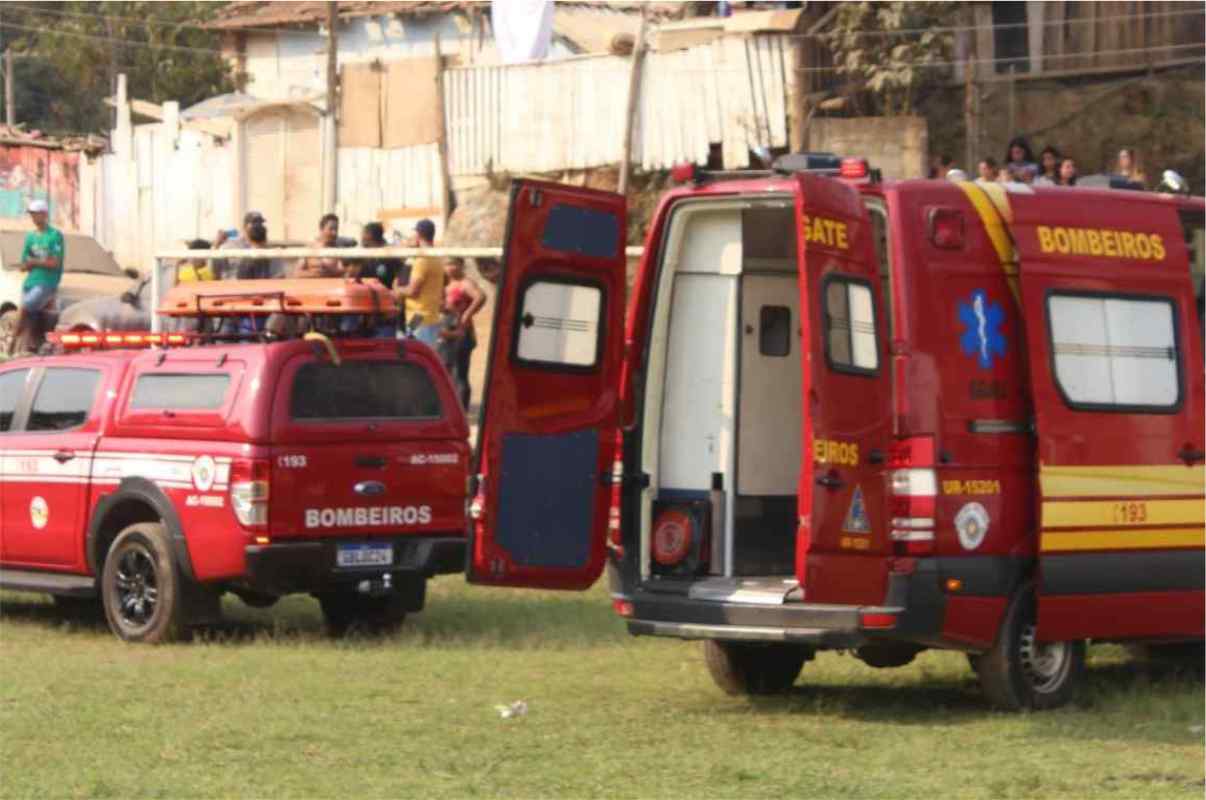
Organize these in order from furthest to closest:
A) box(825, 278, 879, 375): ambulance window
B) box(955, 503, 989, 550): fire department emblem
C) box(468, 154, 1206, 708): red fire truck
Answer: box(955, 503, 989, 550): fire department emblem < box(468, 154, 1206, 708): red fire truck < box(825, 278, 879, 375): ambulance window

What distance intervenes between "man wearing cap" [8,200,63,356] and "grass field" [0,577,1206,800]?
934 centimetres

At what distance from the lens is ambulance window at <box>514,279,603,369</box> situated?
1108 cm

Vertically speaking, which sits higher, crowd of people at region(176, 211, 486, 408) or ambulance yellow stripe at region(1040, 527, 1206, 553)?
crowd of people at region(176, 211, 486, 408)

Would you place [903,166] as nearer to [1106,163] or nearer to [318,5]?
[1106,163]

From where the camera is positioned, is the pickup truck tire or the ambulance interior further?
the pickup truck tire

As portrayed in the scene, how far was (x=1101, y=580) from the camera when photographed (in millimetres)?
11250

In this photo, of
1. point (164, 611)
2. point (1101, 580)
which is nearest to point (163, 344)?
point (164, 611)

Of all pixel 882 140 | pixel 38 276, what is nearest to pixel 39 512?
pixel 38 276

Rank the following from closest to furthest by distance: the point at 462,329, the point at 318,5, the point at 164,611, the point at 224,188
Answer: the point at 164,611, the point at 462,329, the point at 224,188, the point at 318,5

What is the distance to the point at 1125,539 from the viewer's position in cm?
1137

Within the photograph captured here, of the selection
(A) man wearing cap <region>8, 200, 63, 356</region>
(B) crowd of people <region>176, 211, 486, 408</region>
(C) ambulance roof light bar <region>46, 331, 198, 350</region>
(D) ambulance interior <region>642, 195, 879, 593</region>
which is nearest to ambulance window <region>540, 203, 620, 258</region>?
(D) ambulance interior <region>642, 195, 879, 593</region>

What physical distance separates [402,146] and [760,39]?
992cm

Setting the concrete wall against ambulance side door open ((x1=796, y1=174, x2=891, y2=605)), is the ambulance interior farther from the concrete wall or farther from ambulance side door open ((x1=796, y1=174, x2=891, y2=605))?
the concrete wall

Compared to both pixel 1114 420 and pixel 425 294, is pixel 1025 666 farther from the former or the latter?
pixel 425 294
